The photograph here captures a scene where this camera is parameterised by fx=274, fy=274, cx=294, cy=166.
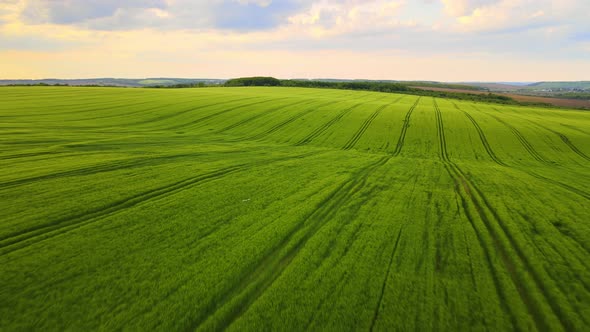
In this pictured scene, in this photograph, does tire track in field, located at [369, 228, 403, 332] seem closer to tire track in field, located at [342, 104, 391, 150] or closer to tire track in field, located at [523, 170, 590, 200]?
tire track in field, located at [523, 170, 590, 200]

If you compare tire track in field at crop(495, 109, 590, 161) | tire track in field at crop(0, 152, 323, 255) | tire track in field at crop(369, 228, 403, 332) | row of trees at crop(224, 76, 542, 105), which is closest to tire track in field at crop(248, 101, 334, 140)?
tire track in field at crop(0, 152, 323, 255)

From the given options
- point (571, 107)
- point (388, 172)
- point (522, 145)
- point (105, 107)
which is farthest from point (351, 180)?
point (571, 107)

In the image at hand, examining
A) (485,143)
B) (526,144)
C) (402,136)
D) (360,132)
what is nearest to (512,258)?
(402,136)

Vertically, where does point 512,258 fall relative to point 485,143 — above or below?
below

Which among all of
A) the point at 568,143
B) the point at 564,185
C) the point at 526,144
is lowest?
the point at 564,185

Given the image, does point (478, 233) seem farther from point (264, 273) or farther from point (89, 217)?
point (89, 217)

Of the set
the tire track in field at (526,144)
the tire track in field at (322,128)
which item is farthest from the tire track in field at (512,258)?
the tire track in field at (322,128)

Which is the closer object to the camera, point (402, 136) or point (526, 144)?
point (526, 144)
